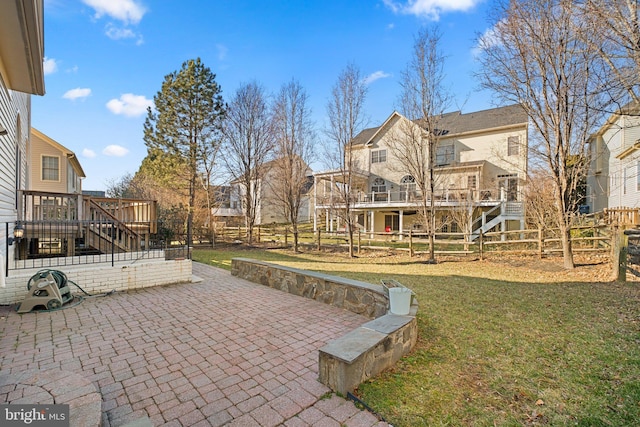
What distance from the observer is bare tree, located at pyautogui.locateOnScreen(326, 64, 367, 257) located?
1240 centimetres

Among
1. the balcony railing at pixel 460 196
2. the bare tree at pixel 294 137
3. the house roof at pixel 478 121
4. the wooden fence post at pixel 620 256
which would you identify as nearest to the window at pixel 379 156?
the house roof at pixel 478 121

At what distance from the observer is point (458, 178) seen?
18203 mm

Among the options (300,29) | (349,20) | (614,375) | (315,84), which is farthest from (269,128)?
(614,375)

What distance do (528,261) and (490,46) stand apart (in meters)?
6.77

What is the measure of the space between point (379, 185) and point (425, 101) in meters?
11.1

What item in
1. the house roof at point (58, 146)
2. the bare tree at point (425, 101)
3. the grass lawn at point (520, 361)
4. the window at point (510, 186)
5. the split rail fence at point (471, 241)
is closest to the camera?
the grass lawn at point (520, 361)

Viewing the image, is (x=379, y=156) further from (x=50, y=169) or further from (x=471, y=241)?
(x=50, y=169)

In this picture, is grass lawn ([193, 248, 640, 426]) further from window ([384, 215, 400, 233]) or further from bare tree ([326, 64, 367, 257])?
window ([384, 215, 400, 233])

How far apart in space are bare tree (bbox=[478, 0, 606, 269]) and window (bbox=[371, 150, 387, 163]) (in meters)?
12.5

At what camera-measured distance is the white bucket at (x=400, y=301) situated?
364 cm

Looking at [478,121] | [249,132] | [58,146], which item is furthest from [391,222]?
[58,146]

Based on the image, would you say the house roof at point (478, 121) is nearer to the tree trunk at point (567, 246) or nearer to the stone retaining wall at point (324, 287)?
the tree trunk at point (567, 246)

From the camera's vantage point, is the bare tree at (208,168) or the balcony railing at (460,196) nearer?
the balcony railing at (460,196)

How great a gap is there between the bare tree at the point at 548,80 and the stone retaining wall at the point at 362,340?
685 centimetres
